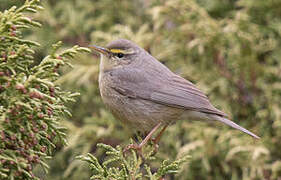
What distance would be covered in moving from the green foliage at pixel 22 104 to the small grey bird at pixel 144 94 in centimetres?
159

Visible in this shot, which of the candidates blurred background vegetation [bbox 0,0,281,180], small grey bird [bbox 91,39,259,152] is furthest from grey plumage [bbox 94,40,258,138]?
blurred background vegetation [bbox 0,0,281,180]

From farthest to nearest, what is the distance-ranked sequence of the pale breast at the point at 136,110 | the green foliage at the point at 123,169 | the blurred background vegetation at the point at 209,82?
the blurred background vegetation at the point at 209,82 < the pale breast at the point at 136,110 < the green foliage at the point at 123,169

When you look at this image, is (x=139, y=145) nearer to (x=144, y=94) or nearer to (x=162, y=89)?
(x=144, y=94)

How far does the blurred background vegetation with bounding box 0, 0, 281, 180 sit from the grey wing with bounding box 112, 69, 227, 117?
39.8 inches

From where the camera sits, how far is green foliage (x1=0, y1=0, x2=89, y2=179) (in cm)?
238

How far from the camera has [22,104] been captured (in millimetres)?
2324

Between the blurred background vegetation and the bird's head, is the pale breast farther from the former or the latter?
the blurred background vegetation

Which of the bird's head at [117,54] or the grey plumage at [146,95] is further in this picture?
the bird's head at [117,54]

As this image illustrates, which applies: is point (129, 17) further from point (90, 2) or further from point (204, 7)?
point (204, 7)

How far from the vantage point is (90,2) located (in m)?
6.97

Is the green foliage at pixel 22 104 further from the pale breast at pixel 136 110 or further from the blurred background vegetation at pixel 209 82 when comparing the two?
the blurred background vegetation at pixel 209 82

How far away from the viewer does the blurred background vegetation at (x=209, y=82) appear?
5.38m

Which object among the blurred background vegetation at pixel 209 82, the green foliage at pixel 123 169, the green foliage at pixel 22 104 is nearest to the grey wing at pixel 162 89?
the blurred background vegetation at pixel 209 82

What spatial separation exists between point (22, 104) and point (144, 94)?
7.31 ft
